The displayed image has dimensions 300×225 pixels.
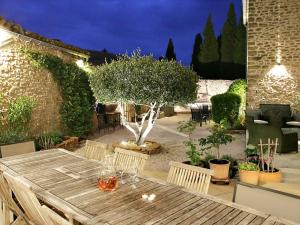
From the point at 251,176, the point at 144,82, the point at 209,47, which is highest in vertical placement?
the point at 209,47

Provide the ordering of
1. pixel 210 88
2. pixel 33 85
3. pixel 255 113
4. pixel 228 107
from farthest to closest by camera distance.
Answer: pixel 210 88 → pixel 228 107 → pixel 255 113 → pixel 33 85

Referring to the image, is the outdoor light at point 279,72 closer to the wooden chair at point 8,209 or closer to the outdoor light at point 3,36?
the outdoor light at point 3,36

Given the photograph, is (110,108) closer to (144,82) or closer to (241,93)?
(241,93)

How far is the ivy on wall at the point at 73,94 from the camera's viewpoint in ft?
29.0

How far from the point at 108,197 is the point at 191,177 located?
84cm

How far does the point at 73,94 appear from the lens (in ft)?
30.9

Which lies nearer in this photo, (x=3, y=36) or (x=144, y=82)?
(x=3, y=36)

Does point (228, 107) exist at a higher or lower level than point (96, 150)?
higher

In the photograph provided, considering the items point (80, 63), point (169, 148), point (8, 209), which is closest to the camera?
point (8, 209)

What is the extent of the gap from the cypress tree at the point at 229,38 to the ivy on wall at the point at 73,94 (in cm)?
1507

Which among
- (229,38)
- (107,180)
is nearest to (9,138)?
(107,180)

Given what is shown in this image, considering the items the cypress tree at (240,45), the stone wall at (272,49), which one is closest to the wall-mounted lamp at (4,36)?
the stone wall at (272,49)

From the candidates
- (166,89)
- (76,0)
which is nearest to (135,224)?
(166,89)

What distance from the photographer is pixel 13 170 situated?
3.21m
